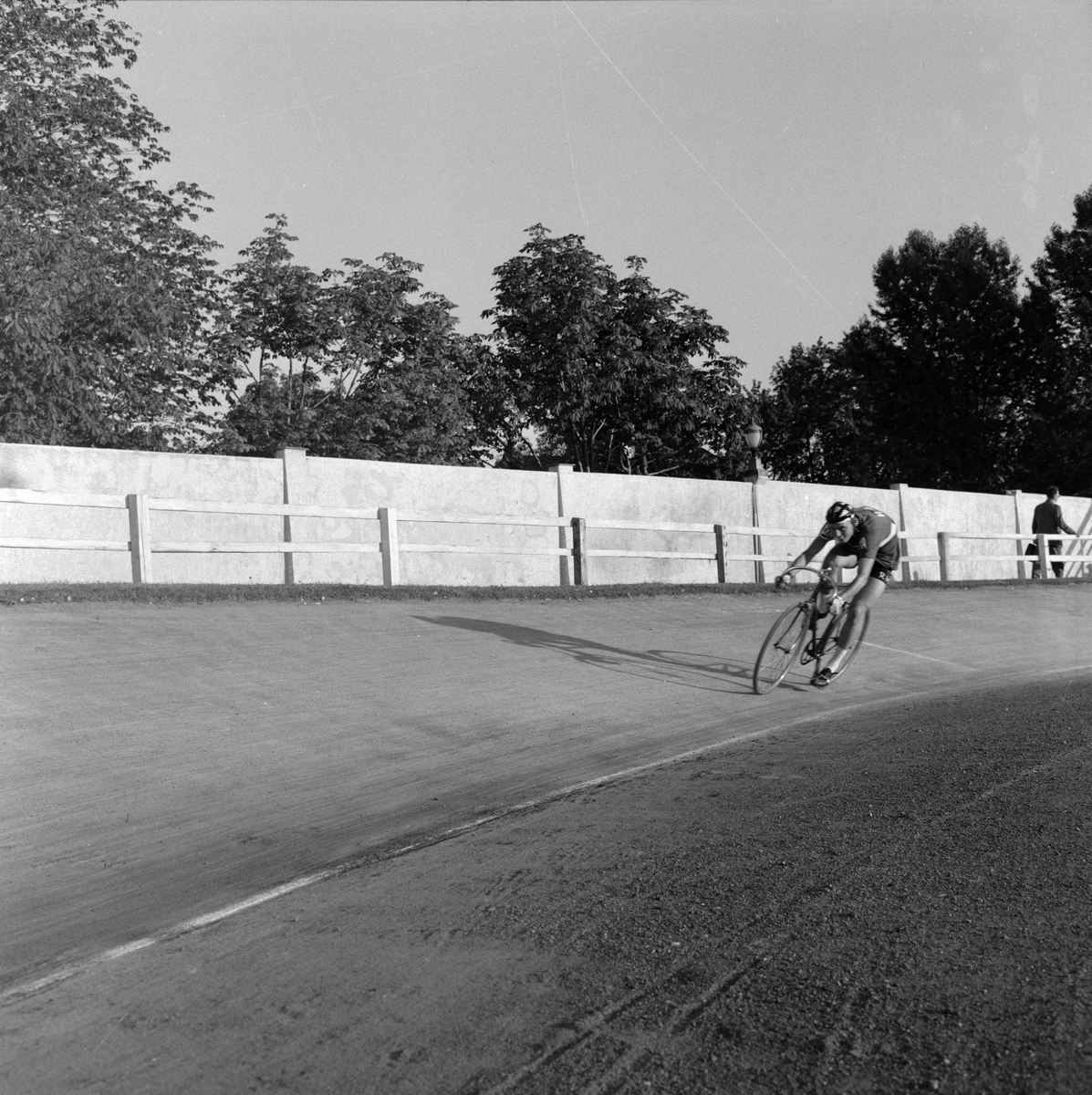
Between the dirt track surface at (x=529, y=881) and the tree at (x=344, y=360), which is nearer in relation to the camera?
the dirt track surface at (x=529, y=881)

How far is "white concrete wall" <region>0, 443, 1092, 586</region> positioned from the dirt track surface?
256 inches

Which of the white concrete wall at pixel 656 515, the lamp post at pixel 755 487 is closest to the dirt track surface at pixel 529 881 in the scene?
the white concrete wall at pixel 656 515

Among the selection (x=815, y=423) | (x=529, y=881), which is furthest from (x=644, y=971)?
(x=815, y=423)

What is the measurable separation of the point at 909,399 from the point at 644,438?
69.7 ft

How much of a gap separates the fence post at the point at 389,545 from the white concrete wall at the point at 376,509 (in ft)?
1.94

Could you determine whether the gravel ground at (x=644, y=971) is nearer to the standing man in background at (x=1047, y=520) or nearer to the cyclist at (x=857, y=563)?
the cyclist at (x=857, y=563)

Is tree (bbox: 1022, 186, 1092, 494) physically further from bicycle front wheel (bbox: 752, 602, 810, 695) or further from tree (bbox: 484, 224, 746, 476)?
bicycle front wheel (bbox: 752, 602, 810, 695)

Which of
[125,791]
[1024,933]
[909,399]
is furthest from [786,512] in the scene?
[909,399]

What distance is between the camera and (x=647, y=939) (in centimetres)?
399

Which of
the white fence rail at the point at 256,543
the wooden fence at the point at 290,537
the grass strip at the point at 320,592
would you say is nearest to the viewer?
the grass strip at the point at 320,592

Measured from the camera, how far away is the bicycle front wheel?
11.2 metres

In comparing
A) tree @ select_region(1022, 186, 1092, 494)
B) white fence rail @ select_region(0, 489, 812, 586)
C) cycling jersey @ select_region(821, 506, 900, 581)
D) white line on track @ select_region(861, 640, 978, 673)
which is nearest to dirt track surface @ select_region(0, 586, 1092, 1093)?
cycling jersey @ select_region(821, 506, 900, 581)

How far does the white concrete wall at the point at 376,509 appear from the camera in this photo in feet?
56.1

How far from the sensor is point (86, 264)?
22.0 metres
